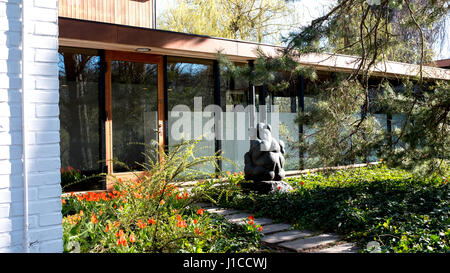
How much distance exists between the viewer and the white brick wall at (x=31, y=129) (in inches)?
75.0

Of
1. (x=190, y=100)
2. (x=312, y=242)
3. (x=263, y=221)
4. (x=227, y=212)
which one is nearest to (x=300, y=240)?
(x=312, y=242)

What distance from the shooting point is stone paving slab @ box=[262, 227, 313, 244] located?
12.2 feet

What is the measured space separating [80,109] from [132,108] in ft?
2.68

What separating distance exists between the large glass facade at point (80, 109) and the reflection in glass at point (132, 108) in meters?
0.27

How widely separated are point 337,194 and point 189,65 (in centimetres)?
347

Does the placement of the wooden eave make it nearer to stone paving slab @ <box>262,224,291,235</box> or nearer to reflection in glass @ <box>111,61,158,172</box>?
reflection in glass @ <box>111,61,158,172</box>

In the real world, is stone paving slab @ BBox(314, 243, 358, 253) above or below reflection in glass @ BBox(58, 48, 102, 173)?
below

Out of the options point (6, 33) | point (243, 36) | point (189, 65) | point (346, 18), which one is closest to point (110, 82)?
point (189, 65)

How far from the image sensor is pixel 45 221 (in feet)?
6.52

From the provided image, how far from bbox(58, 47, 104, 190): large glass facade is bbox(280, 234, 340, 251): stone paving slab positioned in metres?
3.46

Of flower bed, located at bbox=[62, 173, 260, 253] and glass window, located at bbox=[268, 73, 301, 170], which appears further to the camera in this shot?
glass window, located at bbox=[268, 73, 301, 170]

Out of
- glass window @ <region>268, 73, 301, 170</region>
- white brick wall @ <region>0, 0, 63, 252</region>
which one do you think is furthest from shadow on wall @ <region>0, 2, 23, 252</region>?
glass window @ <region>268, 73, 301, 170</region>

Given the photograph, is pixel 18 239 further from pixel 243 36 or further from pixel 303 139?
pixel 243 36

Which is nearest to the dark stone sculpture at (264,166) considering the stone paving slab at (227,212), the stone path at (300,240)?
the stone paving slab at (227,212)
